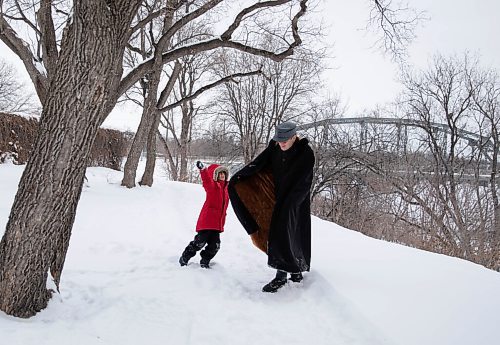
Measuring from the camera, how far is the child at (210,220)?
498cm

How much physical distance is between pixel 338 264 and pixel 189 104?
74.1 ft

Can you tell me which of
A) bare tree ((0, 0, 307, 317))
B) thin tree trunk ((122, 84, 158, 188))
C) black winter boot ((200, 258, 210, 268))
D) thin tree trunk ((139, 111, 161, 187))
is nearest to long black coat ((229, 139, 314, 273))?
black winter boot ((200, 258, 210, 268))

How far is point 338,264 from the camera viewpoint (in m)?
4.82

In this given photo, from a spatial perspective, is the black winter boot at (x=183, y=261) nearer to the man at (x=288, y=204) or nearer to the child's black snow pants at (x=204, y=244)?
the child's black snow pants at (x=204, y=244)

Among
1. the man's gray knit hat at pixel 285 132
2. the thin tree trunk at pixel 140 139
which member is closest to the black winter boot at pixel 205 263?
the man's gray knit hat at pixel 285 132

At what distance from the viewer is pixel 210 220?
5004 millimetres

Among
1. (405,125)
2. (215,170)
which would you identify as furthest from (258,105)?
(215,170)

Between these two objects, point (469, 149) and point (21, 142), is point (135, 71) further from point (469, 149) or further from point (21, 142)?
point (469, 149)

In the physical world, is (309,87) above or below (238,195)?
above

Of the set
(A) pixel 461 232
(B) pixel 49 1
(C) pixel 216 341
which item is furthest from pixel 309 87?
(C) pixel 216 341

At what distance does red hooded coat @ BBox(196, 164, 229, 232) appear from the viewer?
5.00 metres

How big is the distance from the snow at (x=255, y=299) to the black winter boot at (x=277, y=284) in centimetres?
7

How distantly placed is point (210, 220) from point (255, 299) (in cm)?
131

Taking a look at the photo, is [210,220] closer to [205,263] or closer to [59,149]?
[205,263]
